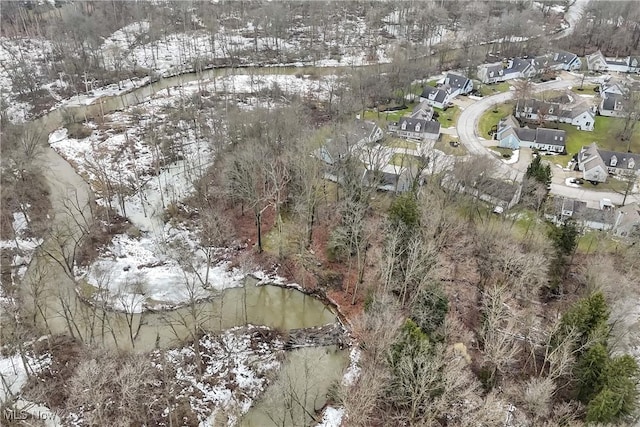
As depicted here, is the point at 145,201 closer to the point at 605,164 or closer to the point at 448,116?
the point at 448,116

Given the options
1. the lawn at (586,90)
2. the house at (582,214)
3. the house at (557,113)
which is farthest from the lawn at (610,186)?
the lawn at (586,90)

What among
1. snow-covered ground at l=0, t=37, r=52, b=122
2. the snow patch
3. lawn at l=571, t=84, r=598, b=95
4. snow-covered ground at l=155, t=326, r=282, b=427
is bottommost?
the snow patch

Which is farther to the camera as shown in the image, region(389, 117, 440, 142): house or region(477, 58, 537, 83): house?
region(477, 58, 537, 83): house

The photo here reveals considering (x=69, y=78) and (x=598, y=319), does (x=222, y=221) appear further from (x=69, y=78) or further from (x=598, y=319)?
(x=69, y=78)

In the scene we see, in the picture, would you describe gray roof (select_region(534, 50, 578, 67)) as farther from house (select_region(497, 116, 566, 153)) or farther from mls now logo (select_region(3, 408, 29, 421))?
mls now logo (select_region(3, 408, 29, 421))

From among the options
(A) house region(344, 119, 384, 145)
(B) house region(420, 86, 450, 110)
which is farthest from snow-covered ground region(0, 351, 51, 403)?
(B) house region(420, 86, 450, 110)

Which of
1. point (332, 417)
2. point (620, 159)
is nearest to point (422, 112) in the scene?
point (620, 159)

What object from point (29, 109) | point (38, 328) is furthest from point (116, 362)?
point (29, 109)
